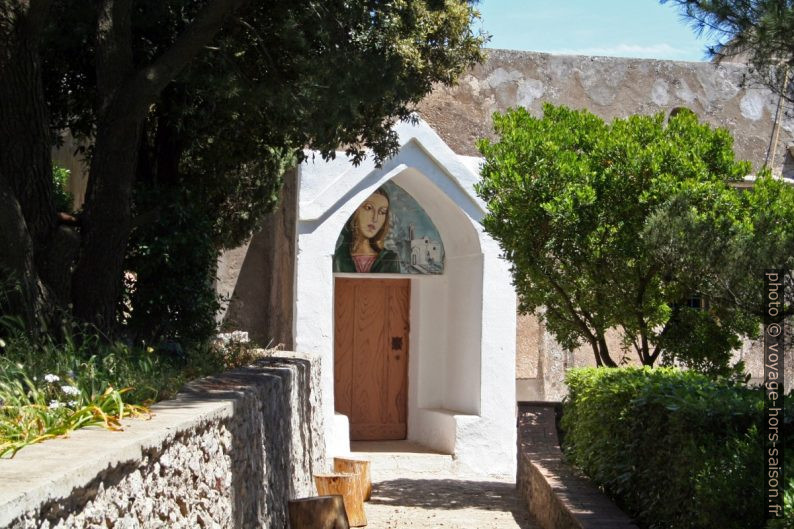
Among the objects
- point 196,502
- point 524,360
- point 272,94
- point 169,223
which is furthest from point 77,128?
point 524,360

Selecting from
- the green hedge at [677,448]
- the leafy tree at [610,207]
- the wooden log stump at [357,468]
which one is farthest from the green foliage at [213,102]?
the green hedge at [677,448]

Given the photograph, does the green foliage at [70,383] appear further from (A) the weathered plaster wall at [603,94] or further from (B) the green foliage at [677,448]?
(A) the weathered plaster wall at [603,94]

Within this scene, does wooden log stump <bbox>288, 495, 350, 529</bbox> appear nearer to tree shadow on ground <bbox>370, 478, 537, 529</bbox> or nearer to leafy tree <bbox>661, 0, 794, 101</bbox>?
tree shadow on ground <bbox>370, 478, 537, 529</bbox>

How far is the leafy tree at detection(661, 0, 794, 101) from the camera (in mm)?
6164

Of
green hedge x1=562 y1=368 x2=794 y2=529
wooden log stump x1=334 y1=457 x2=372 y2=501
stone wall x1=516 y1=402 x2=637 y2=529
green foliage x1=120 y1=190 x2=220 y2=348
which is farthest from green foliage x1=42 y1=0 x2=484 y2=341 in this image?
stone wall x1=516 y1=402 x2=637 y2=529

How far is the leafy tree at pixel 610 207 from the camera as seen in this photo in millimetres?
12148

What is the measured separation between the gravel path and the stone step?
0.17 m

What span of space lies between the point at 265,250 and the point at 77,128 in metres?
7.56

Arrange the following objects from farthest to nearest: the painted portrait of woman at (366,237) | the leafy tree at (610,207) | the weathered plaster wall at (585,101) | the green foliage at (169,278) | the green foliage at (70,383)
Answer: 1. the weathered plaster wall at (585,101)
2. the painted portrait of woman at (366,237)
3. the leafy tree at (610,207)
4. the green foliage at (169,278)
5. the green foliage at (70,383)

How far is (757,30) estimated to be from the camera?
20.9 ft

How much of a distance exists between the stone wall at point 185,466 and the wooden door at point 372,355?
6.87 m

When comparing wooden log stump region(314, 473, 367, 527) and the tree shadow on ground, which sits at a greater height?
wooden log stump region(314, 473, 367, 527)

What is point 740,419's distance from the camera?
622 centimetres

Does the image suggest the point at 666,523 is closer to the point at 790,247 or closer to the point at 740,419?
the point at 740,419
